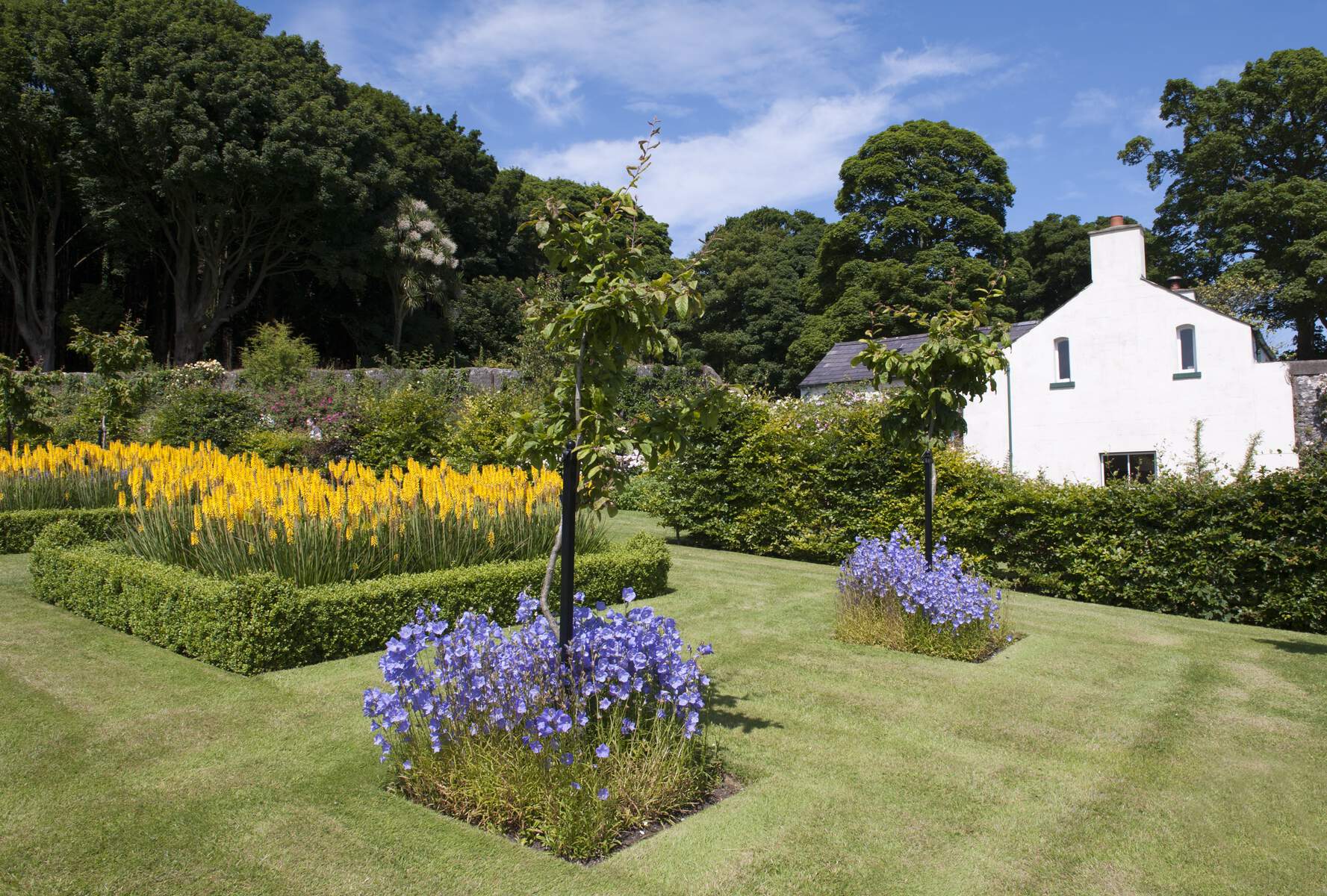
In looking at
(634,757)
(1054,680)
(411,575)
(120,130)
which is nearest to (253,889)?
(634,757)

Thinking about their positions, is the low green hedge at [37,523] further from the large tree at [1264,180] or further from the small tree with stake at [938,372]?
the large tree at [1264,180]

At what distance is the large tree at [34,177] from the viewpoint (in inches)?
1028

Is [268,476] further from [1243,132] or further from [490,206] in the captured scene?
[1243,132]

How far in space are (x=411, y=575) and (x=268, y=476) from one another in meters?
2.10

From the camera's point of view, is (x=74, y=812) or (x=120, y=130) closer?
(x=74, y=812)

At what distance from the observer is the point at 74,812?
3787 mm

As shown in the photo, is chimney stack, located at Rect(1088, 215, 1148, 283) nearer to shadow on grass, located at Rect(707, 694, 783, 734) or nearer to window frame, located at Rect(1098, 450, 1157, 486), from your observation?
window frame, located at Rect(1098, 450, 1157, 486)

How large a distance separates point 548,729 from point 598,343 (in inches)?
79.0

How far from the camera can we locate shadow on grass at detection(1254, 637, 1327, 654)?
7.48 metres

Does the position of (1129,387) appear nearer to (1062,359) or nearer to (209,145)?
(1062,359)

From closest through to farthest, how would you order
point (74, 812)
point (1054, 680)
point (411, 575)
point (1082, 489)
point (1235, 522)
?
1. point (74, 812)
2. point (1054, 680)
3. point (411, 575)
4. point (1235, 522)
5. point (1082, 489)

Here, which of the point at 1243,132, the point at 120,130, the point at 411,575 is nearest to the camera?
the point at 411,575

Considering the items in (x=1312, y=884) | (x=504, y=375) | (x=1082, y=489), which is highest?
(x=504, y=375)

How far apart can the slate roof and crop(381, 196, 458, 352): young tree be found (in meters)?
15.4
